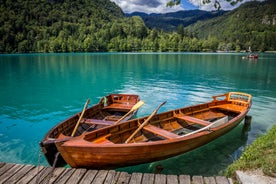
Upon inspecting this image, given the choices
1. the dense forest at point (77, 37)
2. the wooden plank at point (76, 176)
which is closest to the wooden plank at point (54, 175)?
the wooden plank at point (76, 176)

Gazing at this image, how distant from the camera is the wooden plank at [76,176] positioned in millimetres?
5531

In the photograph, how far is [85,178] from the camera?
5.67m

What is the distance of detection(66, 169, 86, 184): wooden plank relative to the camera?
5531mm

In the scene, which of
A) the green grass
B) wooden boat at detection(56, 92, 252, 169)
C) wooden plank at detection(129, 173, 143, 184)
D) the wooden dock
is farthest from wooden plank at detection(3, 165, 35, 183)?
the green grass

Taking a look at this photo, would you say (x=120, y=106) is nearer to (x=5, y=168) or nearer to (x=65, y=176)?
(x=65, y=176)

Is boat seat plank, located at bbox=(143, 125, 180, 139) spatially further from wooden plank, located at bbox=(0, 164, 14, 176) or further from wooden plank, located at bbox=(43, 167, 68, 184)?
wooden plank, located at bbox=(0, 164, 14, 176)

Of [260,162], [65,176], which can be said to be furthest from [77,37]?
[260,162]

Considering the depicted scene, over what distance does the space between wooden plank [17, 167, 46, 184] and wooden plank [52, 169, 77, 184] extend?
27.5 inches

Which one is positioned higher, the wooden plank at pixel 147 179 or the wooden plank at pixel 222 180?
the wooden plank at pixel 222 180

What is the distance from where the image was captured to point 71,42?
147125 millimetres

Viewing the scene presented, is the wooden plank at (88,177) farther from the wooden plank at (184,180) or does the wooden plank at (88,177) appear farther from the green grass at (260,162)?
the green grass at (260,162)

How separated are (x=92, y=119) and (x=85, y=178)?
415cm

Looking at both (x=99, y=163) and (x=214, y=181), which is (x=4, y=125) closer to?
(x=99, y=163)

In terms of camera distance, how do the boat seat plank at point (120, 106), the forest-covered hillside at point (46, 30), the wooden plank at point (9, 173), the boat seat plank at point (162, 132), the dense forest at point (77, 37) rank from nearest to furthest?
the wooden plank at point (9, 173) → the boat seat plank at point (162, 132) → the boat seat plank at point (120, 106) → the forest-covered hillside at point (46, 30) → the dense forest at point (77, 37)
